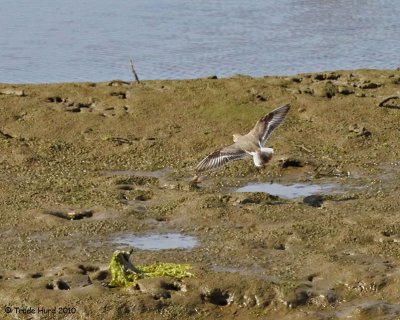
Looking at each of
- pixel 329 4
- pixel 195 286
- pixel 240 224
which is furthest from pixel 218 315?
pixel 329 4

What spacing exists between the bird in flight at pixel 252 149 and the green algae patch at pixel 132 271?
2531 millimetres

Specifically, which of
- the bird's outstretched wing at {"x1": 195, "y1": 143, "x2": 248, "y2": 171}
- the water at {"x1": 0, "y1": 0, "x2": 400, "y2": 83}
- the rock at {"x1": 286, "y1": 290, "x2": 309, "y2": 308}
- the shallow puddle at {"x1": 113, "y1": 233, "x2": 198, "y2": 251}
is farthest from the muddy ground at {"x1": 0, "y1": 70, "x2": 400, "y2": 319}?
the water at {"x1": 0, "y1": 0, "x2": 400, "y2": 83}

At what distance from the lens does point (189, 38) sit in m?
23.5

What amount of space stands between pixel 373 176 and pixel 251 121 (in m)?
2.69

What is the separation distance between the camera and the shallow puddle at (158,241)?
39.4 ft

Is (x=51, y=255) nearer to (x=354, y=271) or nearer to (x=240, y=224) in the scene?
(x=240, y=224)

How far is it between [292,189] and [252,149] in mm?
778

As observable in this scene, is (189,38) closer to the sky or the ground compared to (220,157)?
closer to the ground

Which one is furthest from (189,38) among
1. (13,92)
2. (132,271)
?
(132,271)

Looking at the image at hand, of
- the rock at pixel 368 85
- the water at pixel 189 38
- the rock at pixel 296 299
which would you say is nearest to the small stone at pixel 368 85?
the rock at pixel 368 85
